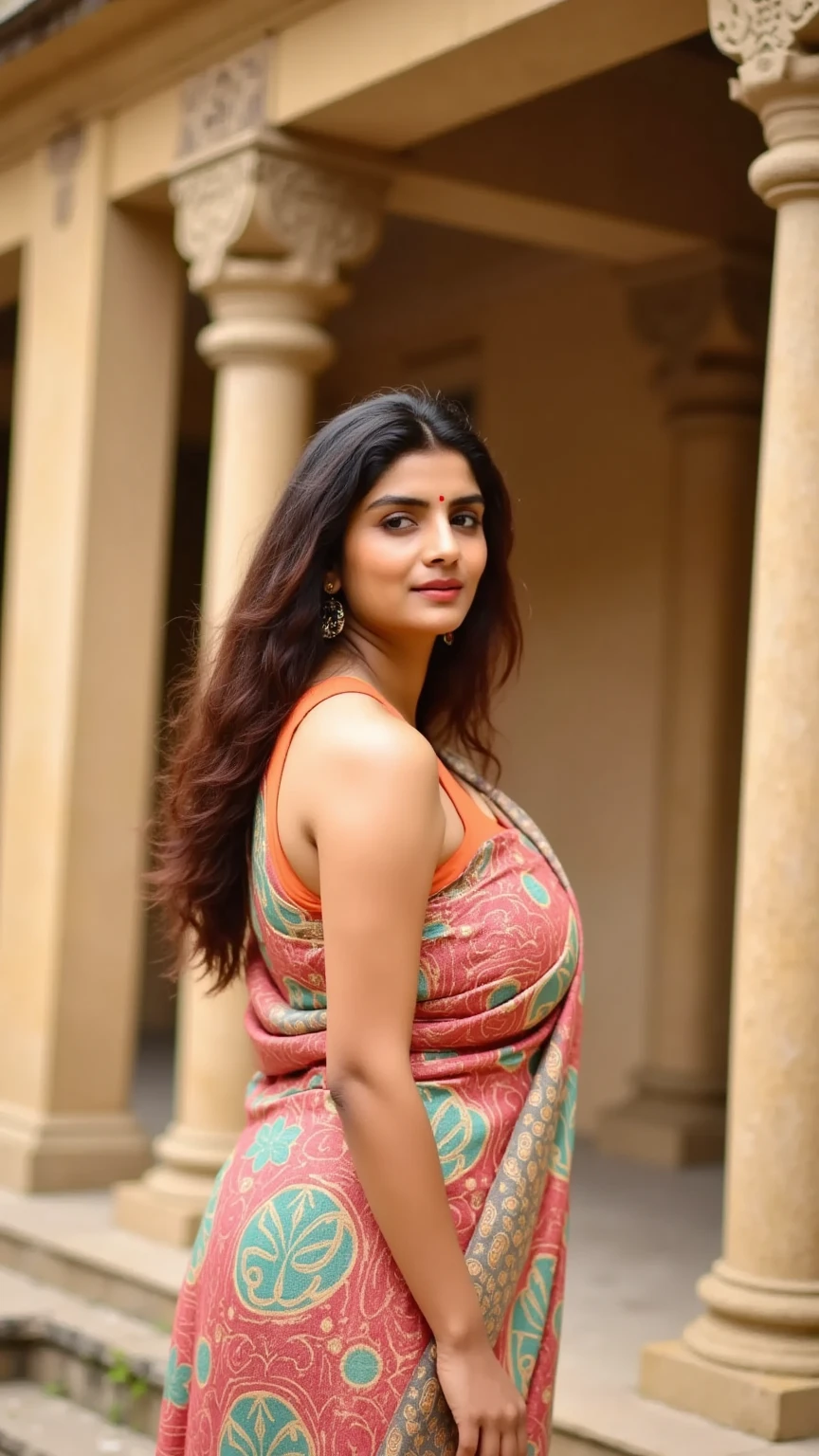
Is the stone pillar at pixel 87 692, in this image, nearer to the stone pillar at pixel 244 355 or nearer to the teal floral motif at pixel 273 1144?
the stone pillar at pixel 244 355

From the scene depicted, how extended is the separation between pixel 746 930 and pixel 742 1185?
544 mm

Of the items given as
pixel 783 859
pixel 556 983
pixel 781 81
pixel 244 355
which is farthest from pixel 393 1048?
pixel 244 355

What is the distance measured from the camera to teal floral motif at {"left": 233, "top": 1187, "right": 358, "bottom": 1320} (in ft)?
6.86

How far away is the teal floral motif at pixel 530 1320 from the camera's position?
219cm

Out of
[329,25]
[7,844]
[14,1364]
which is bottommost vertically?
[14,1364]

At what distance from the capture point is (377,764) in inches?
80.0

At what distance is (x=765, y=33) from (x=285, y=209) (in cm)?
209

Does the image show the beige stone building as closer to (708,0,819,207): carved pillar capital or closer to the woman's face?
(708,0,819,207): carved pillar capital

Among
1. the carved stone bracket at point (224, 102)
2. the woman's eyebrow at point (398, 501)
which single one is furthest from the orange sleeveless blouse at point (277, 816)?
the carved stone bracket at point (224, 102)

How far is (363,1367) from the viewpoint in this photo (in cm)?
207

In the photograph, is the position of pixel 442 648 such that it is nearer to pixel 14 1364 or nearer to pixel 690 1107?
pixel 14 1364

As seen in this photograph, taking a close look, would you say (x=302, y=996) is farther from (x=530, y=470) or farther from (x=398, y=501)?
(x=530, y=470)

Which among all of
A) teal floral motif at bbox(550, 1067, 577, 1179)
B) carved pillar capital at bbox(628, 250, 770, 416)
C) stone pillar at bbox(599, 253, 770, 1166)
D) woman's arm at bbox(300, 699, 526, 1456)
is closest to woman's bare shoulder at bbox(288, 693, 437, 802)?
woman's arm at bbox(300, 699, 526, 1456)

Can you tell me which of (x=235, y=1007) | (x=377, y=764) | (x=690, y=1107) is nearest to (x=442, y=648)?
(x=377, y=764)
